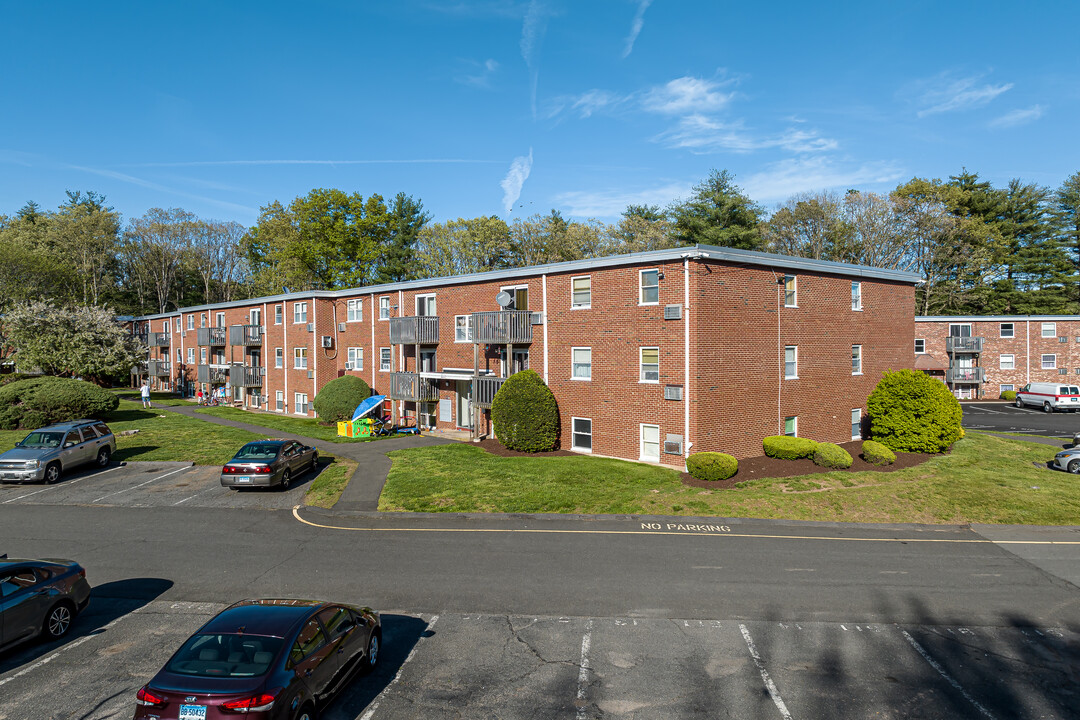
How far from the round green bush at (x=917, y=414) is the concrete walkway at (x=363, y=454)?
64.9ft

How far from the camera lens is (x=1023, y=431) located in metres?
33.0

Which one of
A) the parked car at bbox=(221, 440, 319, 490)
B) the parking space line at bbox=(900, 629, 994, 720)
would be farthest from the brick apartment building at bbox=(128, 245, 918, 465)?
the parking space line at bbox=(900, 629, 994, 720)

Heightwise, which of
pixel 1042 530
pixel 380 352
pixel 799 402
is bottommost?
pixel 1042 530

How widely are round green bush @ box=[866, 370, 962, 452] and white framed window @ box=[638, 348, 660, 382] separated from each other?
10571 millimetres

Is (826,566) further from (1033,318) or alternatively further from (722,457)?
(1033,318)

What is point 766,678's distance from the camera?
8547 mm

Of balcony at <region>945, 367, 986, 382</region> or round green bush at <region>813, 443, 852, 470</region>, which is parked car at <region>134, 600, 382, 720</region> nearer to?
round green bush at <region>813, 443, 852, 470</region>

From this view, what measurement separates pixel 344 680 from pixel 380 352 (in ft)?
99.2

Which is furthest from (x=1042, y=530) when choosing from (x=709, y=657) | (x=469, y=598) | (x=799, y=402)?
(x=469, y=598)

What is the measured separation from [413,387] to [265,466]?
42.0ft

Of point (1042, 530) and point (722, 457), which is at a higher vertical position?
point (722, 457)

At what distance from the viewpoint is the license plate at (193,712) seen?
601 centimetres

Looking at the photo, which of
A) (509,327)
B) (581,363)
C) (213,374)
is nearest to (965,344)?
(581,363)

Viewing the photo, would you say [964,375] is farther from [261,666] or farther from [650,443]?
[261,666]
